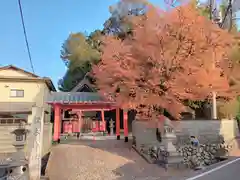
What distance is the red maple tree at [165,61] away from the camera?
11242 mm

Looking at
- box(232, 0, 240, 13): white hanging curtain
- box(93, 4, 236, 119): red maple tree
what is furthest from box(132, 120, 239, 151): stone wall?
box(232, 0, 240, 13): white hanging curtain

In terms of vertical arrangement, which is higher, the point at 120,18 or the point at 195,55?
the point at 120,18

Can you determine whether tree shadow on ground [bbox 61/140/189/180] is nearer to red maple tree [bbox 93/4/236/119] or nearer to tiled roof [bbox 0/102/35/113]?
red maple tree [bbox 93/4/236/119]

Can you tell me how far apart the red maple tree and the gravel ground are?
2691 mm

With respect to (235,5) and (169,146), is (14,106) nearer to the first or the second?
(169,146)

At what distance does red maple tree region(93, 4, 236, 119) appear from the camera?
11.2 m

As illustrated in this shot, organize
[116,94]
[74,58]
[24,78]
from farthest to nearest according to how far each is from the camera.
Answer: [74,58], [24,78], [116,94]

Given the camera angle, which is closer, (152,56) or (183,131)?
(152,56)

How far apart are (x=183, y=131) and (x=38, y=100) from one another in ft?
42.4

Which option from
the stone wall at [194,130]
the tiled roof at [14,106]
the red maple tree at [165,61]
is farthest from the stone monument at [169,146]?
the tiled roof at [14,106]

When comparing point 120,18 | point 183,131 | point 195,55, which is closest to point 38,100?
point 120,18

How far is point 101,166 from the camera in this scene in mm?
9422

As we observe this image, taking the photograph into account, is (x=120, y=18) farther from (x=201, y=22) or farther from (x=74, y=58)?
(x=201, y=22)

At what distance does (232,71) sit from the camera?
1420 cm
